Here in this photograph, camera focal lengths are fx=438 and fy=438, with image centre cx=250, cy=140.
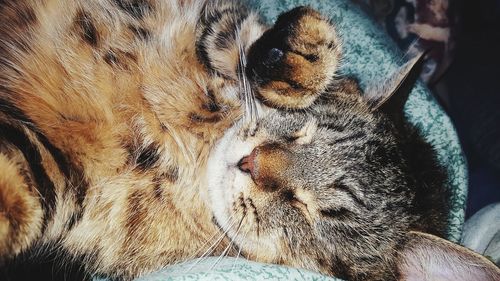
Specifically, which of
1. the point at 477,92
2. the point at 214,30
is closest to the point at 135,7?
the point at 214,30

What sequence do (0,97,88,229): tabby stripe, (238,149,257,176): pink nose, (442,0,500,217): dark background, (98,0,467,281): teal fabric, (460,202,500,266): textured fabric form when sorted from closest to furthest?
(0,97,88,229): tabby stripe → (238,149,257,176): pink nose → (98,0,467,281): teal fabric → (460,202,500,266): textured fabric → (442,0,500,217): dark background

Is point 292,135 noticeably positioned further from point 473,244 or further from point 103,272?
point 473,244

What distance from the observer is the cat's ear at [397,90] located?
1.10m

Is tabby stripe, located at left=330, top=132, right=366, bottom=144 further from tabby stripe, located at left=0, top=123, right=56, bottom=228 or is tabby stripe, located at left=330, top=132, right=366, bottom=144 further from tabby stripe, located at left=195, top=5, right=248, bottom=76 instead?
tabby stripe, located at left=0, top=123, right=56, bottom=228

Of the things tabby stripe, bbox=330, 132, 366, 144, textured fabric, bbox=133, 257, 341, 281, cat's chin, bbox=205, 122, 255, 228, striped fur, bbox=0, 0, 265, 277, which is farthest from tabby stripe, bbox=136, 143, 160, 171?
tabby stripe, bbox=330, 132, 366, 144

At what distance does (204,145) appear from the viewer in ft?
3.43

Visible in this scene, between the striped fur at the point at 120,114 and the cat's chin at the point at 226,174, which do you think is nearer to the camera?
the striped fur at the point at 120,114

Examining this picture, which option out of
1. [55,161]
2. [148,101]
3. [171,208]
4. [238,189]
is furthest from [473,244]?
[55,161]

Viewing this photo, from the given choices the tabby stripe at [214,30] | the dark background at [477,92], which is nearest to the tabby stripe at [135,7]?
the tabby stripe at [214,30]

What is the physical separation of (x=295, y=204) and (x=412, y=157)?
386mm

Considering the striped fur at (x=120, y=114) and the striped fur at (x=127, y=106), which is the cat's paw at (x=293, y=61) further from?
the striped fur at (x=120, y=114)

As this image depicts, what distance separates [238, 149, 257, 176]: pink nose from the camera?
3.18 feet

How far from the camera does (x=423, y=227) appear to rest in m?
1.13

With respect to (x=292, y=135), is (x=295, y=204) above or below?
below
